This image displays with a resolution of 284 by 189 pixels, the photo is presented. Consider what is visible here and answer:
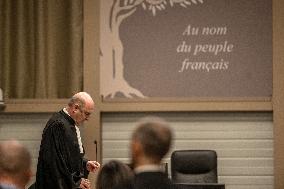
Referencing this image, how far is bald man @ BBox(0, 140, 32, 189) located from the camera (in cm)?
267

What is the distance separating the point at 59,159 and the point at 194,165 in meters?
2.07

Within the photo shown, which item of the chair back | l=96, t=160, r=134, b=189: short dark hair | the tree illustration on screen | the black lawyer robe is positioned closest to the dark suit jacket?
l=96, t=160, r=134, b=189: short dark hair

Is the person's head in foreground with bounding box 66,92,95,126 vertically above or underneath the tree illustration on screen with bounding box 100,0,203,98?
underneath

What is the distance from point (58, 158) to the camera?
17.1 ft

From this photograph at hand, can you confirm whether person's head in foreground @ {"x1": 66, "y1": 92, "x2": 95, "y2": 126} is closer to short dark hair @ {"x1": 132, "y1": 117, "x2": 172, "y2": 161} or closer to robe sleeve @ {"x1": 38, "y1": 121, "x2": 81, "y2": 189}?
robe sleeve @ {"x1": 38, "y1": 121, "x2": 81, "y2": 189}

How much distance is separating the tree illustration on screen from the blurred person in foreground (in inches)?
190

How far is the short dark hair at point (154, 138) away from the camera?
262 centimetres

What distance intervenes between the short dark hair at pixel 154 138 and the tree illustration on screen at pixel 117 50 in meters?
4.83

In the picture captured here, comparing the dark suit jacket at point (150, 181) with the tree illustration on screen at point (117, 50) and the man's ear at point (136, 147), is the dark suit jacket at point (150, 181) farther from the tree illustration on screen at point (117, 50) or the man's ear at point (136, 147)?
the tree illustration on screen at point (117, 50)

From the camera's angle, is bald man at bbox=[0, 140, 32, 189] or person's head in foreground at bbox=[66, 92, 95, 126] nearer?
bald man at bbox=[0, 140, 32, 189]

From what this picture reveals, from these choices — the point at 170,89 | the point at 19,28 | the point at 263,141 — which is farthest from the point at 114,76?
the point at 263,141

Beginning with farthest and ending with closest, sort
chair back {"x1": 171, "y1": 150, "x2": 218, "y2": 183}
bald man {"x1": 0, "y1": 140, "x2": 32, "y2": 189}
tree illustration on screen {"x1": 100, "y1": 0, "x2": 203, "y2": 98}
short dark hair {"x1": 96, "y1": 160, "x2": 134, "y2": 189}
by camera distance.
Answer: tree illustration on screen {"x1": 100, "y1": 0, "x2": 203, "y2": 98} → chair back {"x1": 171, "y1": 150, "x2": 218, "y2": 183} → short dark hair {"x1": 96, "y1": 160, "x2": 134, "y2": 189} → bald man {"x1": 0, "y1": 140, "x2": 32, "y2": 189}

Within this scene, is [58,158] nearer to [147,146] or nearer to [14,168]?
[14,168]

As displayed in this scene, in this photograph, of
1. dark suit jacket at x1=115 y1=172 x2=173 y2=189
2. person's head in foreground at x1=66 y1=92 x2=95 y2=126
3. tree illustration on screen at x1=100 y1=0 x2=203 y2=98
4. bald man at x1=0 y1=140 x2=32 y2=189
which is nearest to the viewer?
dark suit jacket at x1=115 y1=172 x2=173 y2=189
